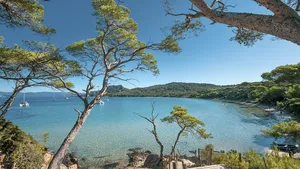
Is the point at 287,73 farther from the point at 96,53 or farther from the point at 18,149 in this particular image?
the point at 18,149

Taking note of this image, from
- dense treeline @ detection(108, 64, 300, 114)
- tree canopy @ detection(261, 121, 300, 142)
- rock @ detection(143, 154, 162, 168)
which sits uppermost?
dense treeline @ detection(108, 64, 300, 114)

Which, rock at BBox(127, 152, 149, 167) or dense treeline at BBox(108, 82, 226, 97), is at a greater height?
dense treeline at BBox(108, 82, 226, 97)

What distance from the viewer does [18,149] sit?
21.7ft

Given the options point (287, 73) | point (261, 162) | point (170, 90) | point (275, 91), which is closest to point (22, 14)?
point (261, 162)

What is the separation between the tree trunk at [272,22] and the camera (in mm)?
1601

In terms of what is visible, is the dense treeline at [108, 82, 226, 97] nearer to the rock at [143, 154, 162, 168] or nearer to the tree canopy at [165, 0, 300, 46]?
the rock at [143, 154, 162, 168]

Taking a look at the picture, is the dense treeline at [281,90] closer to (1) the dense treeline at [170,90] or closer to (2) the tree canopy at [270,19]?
(2) the tree canopy at [270,19]

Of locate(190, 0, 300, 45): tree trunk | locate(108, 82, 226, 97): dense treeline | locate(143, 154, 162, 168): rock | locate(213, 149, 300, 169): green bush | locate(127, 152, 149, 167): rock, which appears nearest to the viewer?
locate(190, 0, 300, 45): tree trunk

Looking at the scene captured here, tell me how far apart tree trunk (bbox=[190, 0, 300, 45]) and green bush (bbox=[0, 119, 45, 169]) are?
7.62 meters

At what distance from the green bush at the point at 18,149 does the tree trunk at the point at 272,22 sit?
762cm

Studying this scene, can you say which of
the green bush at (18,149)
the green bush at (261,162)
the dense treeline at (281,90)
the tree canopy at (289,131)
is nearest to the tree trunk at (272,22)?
the green bush at (261,162)

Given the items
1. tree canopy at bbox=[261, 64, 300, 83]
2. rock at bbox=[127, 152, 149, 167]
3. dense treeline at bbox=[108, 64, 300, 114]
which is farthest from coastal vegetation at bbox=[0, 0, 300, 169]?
tree canopy at bbox=[261, 64, 300, 83]

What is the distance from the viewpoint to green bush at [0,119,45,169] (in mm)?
6160

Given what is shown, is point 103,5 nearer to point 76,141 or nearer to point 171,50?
point 171,50
